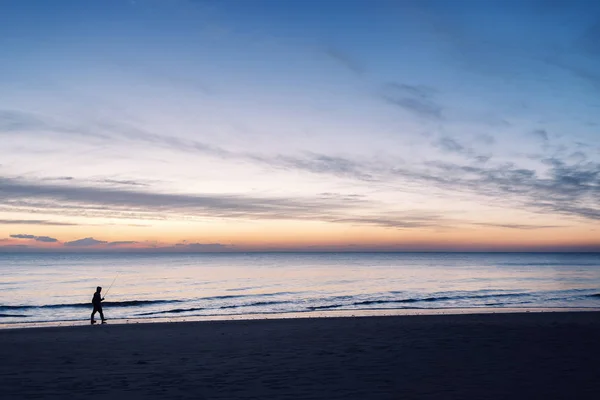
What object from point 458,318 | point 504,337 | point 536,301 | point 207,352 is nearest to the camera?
point 207,352

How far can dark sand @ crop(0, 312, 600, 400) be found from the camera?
8367 mm

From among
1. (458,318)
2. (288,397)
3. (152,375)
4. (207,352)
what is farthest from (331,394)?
(458,318)

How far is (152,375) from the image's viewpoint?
9648 millimetres

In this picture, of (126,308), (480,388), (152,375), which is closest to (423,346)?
(480,388)

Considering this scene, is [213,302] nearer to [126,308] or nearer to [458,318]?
[126,308]

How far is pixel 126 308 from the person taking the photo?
31016 millimetres

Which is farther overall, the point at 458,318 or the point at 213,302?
the point at 213,302

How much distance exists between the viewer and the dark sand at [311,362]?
837 cm

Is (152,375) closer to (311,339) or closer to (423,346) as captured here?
(311,339)

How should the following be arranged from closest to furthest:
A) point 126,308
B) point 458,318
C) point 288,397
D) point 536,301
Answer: point 288,397 < point 458,318 < point 126,308 < point 536,301

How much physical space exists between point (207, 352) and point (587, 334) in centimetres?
1218

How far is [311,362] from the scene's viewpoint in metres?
10.8

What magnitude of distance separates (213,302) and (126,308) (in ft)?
21.4

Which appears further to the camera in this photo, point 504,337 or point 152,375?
point 504,337
